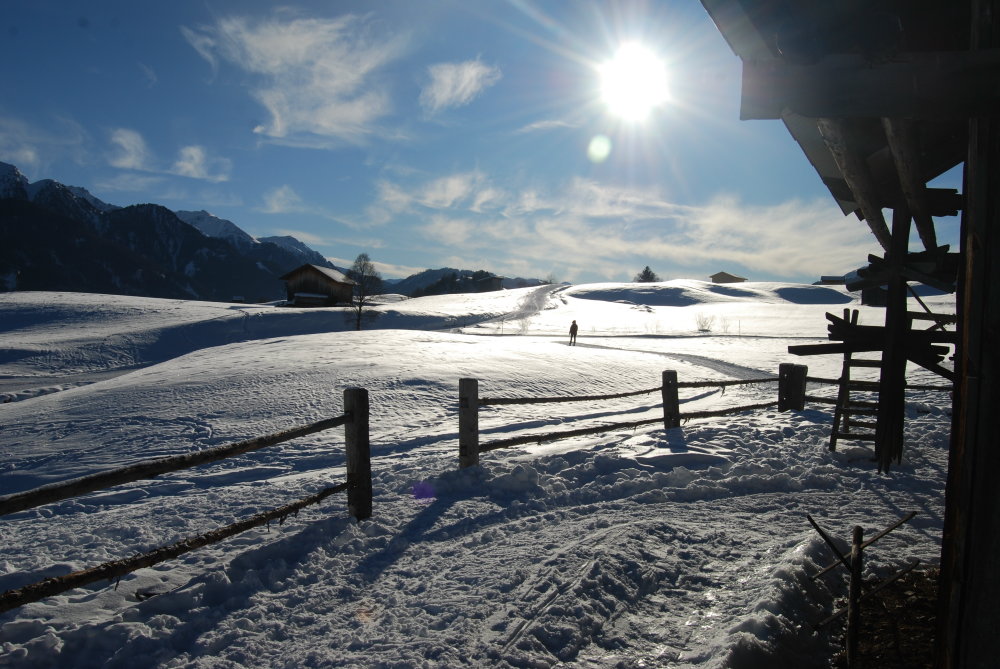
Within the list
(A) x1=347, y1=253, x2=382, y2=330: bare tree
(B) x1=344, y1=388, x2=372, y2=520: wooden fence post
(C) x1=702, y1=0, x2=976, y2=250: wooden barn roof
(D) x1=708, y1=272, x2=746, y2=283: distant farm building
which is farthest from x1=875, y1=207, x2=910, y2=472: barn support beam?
(D) x1=708, y1=272, x2=746, y2=283: distant farm building

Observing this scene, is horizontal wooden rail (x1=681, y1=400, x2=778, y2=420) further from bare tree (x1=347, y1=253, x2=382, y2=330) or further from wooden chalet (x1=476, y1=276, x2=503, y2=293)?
wooden chalet (x1=476, y1=276, x2=503, y2=293)

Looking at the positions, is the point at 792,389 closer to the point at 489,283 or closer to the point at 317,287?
the point at 317,287

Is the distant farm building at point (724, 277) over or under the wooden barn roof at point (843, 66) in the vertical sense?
over

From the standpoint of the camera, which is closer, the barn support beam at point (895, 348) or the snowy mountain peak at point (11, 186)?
→ the barn support beam at point (895, 348)

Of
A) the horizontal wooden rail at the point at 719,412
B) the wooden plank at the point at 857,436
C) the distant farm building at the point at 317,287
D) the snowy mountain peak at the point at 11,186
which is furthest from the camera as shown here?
the snowy mountain peak at the point at 11,186

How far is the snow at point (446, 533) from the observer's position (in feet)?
10.5

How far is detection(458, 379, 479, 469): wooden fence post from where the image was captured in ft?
20.6

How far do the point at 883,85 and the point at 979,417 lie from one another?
5.17 ft

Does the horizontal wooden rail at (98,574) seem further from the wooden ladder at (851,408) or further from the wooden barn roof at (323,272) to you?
the wooden barn roof at (323,272)

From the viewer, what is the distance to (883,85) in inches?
93.6

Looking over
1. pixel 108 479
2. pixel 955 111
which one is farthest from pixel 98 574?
pixel 955 111

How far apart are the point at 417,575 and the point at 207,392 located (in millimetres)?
10647

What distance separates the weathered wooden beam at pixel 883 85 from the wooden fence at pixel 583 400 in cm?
435

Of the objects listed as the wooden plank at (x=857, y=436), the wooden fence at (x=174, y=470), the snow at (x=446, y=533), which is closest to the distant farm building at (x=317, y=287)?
the snow at (x=446, y=533)
